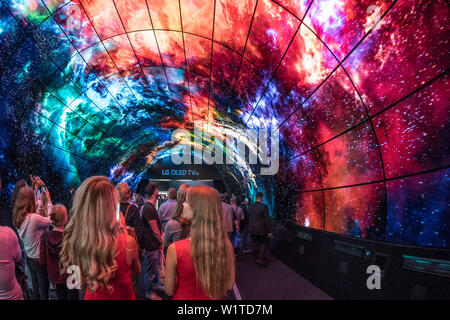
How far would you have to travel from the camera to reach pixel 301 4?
16.7 feet

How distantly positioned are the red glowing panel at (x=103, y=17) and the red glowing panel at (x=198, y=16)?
186 cm

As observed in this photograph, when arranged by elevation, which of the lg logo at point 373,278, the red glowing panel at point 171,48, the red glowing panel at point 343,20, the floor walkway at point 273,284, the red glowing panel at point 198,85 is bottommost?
the floor walkway at point 273,284

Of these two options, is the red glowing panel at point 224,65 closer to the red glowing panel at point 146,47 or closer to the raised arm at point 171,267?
the red glowing panel at point 146,47

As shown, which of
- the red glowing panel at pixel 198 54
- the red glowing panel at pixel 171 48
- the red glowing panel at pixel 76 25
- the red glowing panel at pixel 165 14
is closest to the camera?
the red glowing panel at pixel 165 14

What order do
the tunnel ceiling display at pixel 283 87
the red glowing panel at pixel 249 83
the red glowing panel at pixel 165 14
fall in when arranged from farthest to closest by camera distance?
the red glowing panel at pixel 249 83
the red glowing panel at pixel 165 14
the tunnel ceiling display at pixel 283 87

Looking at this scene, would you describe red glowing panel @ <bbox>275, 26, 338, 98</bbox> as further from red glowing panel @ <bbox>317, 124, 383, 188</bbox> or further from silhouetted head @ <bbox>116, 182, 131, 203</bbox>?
silhouetted head @ <bbox>116, 182, 131, 203</bbox>

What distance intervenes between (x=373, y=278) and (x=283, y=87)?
4773mm

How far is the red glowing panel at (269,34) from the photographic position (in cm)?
565

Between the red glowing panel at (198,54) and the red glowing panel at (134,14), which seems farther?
the red glowing panel at (198,54)

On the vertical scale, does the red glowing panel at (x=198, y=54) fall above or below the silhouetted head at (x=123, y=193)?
above

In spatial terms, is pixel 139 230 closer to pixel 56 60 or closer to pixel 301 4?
pixel 301 4

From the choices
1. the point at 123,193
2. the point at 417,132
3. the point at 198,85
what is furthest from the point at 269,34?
the point at 198,85

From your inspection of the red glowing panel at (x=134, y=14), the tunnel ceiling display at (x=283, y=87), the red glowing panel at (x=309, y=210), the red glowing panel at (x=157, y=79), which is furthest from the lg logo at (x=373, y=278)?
the red glowing panel at (x=157, y=79)

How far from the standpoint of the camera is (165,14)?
7.40m
